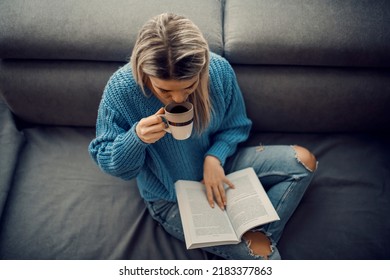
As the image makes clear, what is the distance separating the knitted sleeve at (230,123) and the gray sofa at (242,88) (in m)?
0.13

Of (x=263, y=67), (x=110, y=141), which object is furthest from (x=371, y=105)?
(x=110, y=141)

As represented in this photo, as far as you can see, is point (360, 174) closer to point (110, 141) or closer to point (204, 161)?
point (204, 161)

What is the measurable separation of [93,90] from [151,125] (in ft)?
1.70

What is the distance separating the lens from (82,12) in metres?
1.17

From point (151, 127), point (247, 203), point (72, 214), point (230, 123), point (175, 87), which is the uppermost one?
point (175, 87)

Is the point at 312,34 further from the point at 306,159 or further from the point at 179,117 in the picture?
the point at 179,117

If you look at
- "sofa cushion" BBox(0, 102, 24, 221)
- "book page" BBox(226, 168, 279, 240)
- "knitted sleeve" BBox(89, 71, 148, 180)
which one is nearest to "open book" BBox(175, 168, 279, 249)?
"book page" BBox(226, 168, 279, 240)

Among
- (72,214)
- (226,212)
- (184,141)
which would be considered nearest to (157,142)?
(184,141)

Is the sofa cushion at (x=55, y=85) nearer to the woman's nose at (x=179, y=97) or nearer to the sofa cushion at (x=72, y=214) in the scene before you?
the sofa cushion at (x=72, y=214)

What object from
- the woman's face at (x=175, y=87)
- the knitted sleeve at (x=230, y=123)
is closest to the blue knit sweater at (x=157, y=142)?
the knitted sleeve at (x=230, y=123)

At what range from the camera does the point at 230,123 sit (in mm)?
1191

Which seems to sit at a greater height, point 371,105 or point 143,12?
point 143,12

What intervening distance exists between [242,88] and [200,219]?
51cm

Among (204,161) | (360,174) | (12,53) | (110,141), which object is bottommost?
(360,174)
